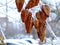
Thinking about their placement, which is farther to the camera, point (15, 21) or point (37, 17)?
point (15, 21)

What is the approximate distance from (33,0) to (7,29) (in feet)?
3.49

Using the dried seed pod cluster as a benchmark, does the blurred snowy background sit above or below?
below

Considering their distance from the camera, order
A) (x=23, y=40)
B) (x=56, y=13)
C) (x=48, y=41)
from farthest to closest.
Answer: (x=23, y=40), (x=48, y=41), (x=56, y=13)

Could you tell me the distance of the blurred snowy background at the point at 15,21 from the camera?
1054mm

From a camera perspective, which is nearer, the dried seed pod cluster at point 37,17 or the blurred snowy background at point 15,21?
the dried seed pod cluster at point 37,17

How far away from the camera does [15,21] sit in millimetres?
1226

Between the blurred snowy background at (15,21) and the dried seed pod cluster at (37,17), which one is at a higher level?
the dried seed pod cluster at (37,17)

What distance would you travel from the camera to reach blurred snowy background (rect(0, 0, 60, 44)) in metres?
1.05

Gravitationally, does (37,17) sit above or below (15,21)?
above

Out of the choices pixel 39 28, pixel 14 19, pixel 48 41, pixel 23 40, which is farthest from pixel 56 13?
pixel 39 28

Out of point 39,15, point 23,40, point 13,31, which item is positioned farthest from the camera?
point 23,40

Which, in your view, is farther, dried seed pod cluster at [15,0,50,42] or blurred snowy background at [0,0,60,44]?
blurred snowy background at [0,0,60,44]

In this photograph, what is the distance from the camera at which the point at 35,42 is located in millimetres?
1262

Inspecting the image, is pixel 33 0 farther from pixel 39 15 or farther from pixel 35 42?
pixel 35 42
